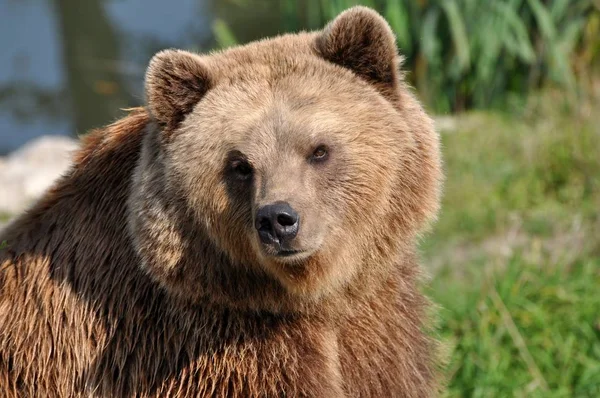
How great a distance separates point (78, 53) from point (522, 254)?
12.0 meters

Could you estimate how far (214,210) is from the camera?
3.79 meters

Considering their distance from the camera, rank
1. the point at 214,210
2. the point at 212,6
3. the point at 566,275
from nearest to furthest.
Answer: the point at 214,210 < the point at 566,275 < the point at 212,6

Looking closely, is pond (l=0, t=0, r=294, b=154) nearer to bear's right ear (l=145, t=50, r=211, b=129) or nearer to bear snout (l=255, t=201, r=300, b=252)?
bear's right ear (l=145, t=50, r=211, b=129)

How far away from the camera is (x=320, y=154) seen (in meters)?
3.78

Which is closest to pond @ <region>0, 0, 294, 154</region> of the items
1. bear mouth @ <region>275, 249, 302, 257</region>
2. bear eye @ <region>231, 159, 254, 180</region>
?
bear eye @ <region>231, 159, 254, 180</region>

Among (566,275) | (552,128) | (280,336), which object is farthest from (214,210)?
(552,128)

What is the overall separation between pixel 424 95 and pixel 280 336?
6959 mm

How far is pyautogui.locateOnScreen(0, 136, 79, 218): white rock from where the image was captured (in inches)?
385

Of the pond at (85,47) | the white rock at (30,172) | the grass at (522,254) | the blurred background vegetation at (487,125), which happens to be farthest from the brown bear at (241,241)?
the pond at (85,47)

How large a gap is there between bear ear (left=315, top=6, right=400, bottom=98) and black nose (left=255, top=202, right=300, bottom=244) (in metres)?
0.77

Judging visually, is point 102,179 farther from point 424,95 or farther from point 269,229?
point 424,95

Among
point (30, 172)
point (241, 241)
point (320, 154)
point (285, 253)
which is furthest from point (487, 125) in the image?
point (285, 253)

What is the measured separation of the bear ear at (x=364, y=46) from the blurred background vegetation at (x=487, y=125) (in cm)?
131

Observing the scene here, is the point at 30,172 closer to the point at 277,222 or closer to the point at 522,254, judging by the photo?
the point at 522,254
